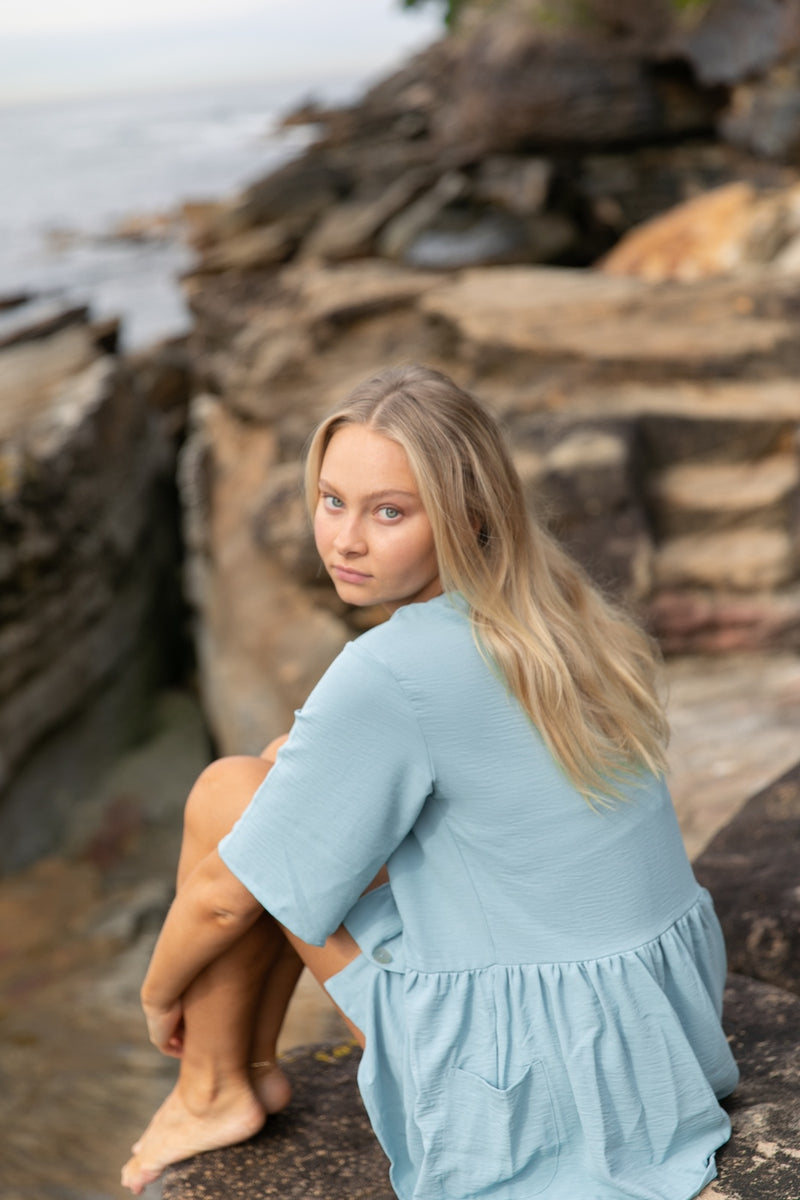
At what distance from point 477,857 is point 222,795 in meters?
0.35

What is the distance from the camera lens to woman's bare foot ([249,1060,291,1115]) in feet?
5.72

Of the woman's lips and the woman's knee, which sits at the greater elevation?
the woman's lips

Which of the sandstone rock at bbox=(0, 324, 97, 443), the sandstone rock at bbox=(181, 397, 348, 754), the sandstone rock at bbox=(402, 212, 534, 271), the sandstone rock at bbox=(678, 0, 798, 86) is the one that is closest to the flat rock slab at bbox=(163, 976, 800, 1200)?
the sandstone rock at bbox=(181, 397, 348, 754)

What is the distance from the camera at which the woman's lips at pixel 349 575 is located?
4.91 ft

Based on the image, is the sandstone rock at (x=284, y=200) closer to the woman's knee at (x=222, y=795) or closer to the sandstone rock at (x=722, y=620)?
the sandstone rock at (x=722, y=620)

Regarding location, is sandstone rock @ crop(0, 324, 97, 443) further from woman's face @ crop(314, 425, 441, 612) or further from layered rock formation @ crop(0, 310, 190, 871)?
woman's face @ crop(314, 425, 441, 612)

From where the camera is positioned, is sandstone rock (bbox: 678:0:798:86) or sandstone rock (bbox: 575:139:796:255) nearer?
sandstone rock (bbox: 678:0:798:86)

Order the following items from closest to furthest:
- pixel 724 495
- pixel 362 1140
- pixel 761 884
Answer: pixel 362 1140 < pixel 761 884 < pixel 724 495

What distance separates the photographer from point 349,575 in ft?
4.93

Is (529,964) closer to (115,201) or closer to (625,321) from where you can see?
(625,321)

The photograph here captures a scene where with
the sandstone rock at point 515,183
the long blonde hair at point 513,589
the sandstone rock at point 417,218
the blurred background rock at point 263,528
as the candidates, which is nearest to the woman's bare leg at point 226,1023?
the long blonde hair at point 513,589

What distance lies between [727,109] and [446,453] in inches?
379

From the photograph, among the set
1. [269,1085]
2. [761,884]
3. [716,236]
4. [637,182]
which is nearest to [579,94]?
[637,182]

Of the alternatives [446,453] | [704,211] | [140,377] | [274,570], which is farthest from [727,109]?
[446,453]
